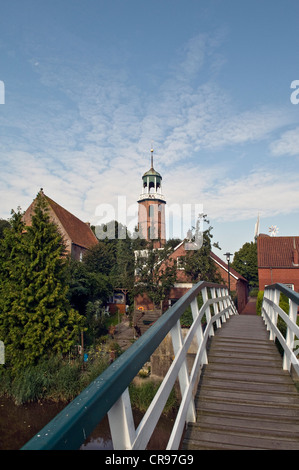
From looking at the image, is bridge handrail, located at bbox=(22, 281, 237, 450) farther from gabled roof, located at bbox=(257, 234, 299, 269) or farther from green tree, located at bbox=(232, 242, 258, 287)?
green tree, located at bbox=(232, 242, 258, 287)

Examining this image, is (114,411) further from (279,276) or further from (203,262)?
(279,276)

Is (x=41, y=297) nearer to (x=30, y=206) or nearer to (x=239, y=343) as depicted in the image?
(x=239, y=343)

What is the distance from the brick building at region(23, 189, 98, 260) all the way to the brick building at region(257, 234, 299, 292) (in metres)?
19.8

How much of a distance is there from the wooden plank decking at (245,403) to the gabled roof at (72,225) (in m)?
33.9

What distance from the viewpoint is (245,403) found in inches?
145

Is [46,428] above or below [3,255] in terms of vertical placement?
below

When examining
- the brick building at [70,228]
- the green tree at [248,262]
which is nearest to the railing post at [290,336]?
the brick building at [70,228]

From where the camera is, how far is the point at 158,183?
50.6 m

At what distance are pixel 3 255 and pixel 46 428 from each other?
22090 mm

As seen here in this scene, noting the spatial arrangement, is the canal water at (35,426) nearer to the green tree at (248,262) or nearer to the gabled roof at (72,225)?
the gabled roof at (72,225)

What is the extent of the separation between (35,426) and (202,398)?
1342 centimetres
